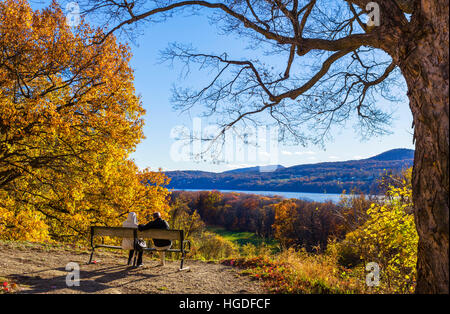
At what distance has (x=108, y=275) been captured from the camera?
22.4 ft

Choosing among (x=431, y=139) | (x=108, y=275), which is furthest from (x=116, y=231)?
(x=431, y=139)

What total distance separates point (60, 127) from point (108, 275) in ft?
19.7

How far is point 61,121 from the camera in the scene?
9992mm

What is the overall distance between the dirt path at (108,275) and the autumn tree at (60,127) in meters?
3.72

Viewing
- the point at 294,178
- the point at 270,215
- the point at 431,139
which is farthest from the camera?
the point at 294,178

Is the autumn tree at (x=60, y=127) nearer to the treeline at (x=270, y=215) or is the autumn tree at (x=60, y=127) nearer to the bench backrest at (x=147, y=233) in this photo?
the bench backrest at (x=147, y=233)

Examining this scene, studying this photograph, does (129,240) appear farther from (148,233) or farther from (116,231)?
(148,233)

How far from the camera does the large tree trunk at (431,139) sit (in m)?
3.76

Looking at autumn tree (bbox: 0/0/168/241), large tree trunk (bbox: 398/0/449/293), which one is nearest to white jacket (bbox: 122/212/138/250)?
autumn tree (bbox: 0/0/168/241)
